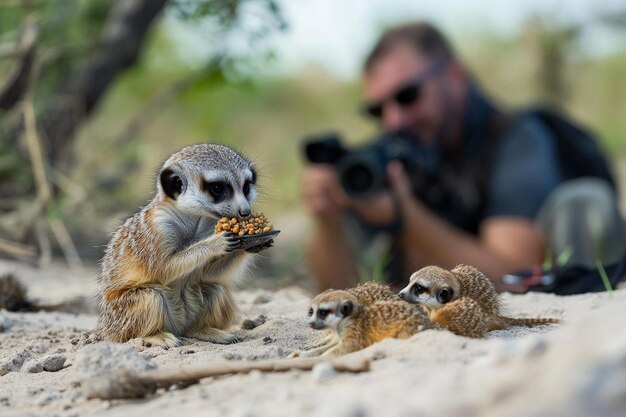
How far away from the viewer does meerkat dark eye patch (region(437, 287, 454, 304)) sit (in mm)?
3234

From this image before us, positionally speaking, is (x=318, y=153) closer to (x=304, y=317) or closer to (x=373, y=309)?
(x=304, y=317)

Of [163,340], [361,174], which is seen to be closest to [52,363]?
[163,340]

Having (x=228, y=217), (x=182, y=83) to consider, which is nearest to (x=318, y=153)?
(x=182, y=83)

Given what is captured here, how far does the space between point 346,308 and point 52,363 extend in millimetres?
1182

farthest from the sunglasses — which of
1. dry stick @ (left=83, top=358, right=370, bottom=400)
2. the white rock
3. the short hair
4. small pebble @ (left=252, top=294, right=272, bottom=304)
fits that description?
the white rock

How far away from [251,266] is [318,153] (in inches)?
120

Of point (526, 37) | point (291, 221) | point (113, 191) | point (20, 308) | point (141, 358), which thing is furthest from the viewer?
point (526, 37)

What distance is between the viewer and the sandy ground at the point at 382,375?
1.89 m

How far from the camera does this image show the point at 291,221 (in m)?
12.0

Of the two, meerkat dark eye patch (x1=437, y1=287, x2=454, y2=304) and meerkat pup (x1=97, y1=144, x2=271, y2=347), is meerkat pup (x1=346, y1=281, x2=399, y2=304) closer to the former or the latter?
meerkat dark eye patch (x1=437, y1=287, x2=454, y2=304)

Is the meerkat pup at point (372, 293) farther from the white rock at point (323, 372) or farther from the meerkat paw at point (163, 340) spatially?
the meerkat paw at point (163, 340)

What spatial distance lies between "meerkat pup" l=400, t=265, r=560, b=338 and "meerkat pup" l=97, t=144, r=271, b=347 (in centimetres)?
66

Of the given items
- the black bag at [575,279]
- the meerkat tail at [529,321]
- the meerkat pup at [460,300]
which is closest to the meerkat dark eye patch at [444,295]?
the meerkat pup at [460,300]

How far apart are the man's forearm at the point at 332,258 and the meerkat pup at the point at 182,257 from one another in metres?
3.93
